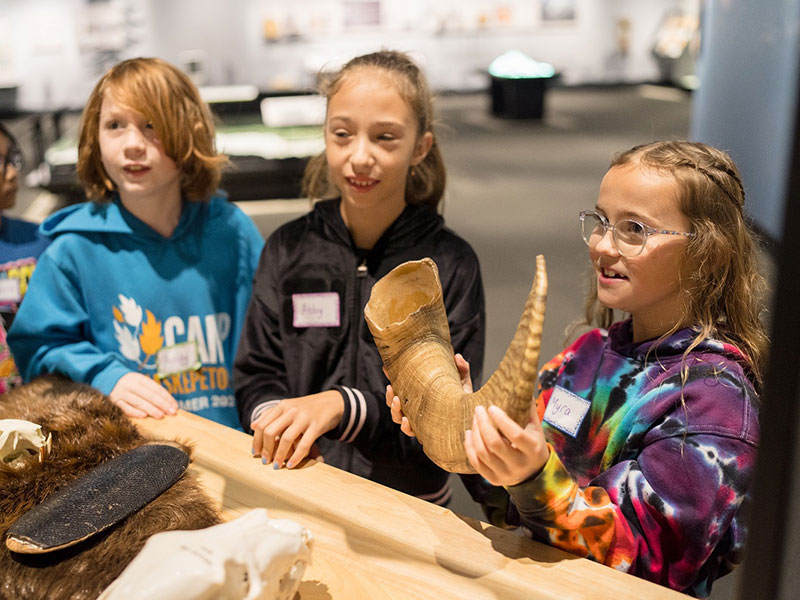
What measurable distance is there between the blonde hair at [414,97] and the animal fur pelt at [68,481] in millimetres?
822

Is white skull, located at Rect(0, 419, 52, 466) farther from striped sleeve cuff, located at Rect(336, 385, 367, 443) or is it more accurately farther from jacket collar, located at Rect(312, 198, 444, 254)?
jacket collar, located at Rect(312, 198, 444, 254)

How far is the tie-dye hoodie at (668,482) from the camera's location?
1.03m

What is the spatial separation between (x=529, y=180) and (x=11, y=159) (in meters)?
3.14

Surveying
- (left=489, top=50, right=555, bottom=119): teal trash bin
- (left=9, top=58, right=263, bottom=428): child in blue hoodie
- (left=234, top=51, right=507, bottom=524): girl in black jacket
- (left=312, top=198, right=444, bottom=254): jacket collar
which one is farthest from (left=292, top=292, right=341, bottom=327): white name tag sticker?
(left=489, top=50, right=555, bottom=119): teal trash bin

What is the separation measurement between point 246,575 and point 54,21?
4.62 m

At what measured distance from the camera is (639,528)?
1080 mm

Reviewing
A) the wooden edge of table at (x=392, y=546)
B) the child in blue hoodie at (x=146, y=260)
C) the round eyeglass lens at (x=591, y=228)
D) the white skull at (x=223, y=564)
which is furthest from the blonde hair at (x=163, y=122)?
the white skull at (x=223, y=564)

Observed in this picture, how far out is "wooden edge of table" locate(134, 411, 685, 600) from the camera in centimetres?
106

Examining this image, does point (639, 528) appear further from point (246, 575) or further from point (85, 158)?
point (85, 158)

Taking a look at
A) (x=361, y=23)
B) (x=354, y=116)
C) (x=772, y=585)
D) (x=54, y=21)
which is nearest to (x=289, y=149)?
(x=361, y=23)

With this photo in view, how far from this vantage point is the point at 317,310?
174cm

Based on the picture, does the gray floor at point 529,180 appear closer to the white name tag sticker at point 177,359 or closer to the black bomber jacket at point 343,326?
the black bomber jacket at point 343,326

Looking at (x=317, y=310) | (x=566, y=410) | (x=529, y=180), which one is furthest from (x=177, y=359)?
(x=529, y=180)

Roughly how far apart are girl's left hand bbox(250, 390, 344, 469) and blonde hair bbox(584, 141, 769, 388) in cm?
63
